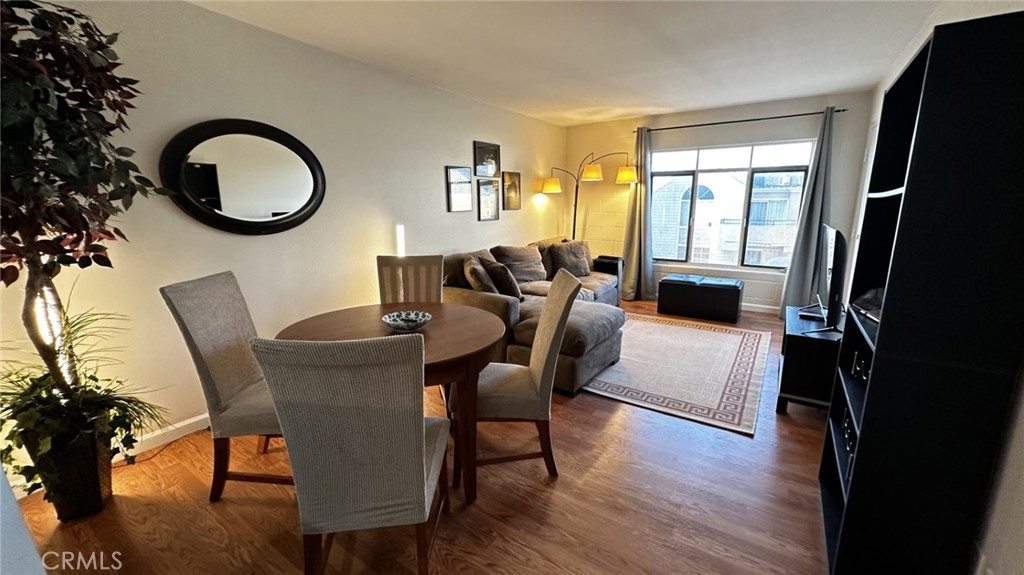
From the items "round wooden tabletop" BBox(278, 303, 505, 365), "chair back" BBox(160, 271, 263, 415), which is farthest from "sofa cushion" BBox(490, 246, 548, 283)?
"chair back" BBox(160, 271, 263, 415)

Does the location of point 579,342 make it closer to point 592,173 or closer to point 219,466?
point 219,466

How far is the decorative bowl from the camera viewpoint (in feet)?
6.15

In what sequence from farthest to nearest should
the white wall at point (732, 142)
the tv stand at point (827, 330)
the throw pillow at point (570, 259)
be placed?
the throw pillow at point (570, 259) → the white wall at point (732, 142) → the tv stand at point (827, 330)

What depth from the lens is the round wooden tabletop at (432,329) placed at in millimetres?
1684

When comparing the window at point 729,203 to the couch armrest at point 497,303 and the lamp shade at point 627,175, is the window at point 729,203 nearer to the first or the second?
the lamp shade at point 627,175

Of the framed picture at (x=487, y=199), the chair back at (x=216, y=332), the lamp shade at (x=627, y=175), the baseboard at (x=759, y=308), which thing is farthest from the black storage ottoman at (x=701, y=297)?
the chair back at (x=216, y=332)

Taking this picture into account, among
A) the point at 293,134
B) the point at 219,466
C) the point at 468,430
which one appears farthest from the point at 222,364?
the point at 293,134

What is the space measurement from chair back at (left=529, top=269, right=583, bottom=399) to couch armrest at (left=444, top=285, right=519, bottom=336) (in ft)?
3.15

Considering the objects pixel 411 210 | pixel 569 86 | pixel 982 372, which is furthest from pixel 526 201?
pixel 982 372

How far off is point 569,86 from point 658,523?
141 inches

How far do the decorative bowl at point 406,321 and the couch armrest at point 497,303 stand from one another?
106 centimetres

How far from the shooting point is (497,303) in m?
3.07

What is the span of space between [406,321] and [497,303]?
1.22 metres

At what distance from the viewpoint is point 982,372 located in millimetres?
1098
